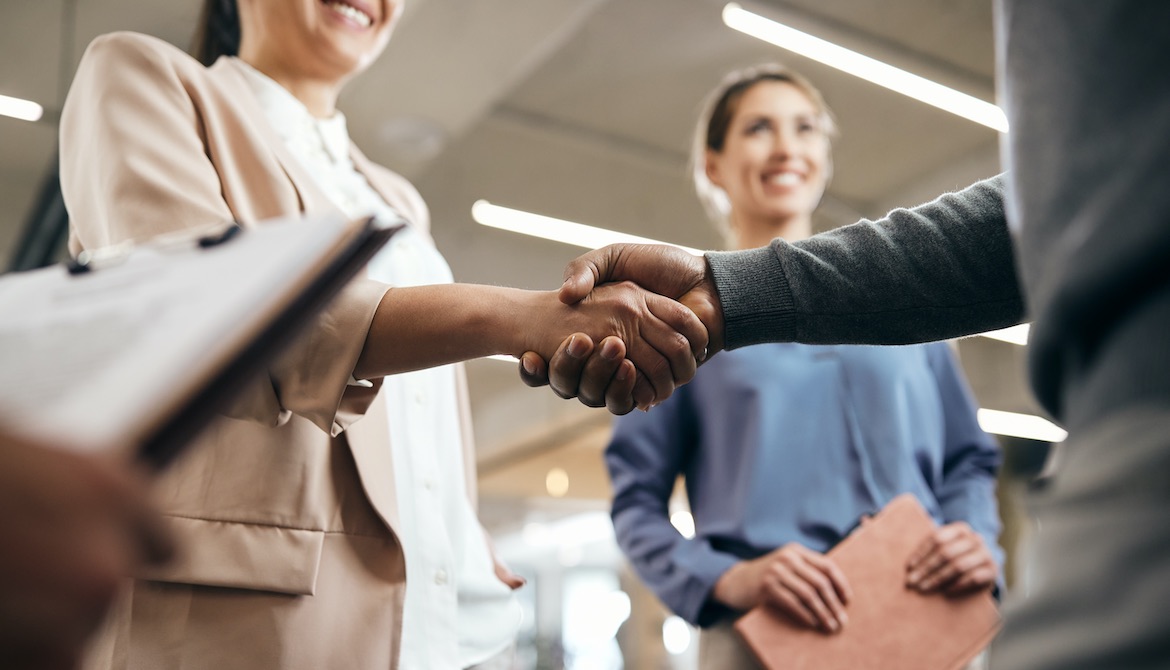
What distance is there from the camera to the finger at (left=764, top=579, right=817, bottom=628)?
4.33 feet

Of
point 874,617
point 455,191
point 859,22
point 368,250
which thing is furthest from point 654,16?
point 368,250

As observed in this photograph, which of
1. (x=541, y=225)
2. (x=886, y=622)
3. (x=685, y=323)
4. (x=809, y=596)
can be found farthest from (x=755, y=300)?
(x=541, y=225)

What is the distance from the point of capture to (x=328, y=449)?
1.02 meters

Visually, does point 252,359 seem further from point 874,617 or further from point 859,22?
point 859,22

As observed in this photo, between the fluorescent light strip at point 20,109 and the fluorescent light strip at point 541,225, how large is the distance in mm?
2607

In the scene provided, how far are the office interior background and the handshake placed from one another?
10.9 feet

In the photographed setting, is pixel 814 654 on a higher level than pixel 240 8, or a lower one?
lower

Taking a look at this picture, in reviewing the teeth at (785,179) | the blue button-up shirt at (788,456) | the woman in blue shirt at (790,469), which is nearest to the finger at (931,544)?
the woman in blue shirt at (790,469)

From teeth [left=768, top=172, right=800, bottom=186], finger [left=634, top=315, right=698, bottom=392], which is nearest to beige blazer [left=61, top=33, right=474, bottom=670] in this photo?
finger [left=634, top=315, right=698, bottom=392]

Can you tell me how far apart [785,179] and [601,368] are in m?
0.92

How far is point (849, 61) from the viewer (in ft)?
14.4

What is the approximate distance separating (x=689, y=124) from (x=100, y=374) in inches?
229

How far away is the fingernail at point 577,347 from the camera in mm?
1122

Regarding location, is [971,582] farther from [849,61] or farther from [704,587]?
[849,61]
